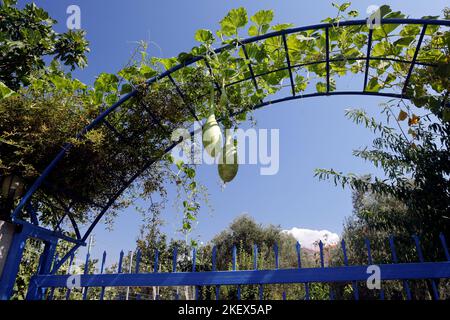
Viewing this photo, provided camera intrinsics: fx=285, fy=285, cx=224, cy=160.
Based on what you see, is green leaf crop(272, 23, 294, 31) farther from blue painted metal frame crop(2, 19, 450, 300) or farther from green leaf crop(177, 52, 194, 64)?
green leaf crop(177, 52, 194, 64)

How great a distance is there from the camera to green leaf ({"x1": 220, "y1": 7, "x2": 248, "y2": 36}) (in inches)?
65.6

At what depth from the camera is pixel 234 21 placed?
1.69 meters

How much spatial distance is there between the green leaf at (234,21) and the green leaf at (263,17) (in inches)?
2.5

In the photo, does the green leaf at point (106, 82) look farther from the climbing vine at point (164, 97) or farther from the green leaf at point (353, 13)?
the green leaf at point (353, 13)

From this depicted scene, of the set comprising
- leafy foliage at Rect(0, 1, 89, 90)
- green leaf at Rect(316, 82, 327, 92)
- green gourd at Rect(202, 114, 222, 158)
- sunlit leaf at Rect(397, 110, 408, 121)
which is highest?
leafy foliage at Rect(0, 1, 89, 90)

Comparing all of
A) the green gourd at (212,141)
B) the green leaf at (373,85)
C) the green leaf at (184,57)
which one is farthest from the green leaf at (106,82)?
the green leaf at (373,85)

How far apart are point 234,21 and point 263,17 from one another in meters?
0.17

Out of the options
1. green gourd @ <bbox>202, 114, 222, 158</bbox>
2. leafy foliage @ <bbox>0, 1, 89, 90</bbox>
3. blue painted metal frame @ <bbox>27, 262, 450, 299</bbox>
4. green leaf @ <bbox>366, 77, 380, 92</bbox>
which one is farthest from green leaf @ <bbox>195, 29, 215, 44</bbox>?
leafy foliage @ <bbox>0, 1, 89, 90</bbox>

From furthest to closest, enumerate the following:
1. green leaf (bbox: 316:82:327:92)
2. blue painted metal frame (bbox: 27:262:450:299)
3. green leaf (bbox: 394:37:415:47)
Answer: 1. green leaf (bbox: 316:82:327:92)
2. green leaf (bbox: 394:37:415:47)
3. blue painted metal frame (bbox: 27:262:450:299)

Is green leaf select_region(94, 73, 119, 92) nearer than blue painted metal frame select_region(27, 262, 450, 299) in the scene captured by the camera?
No

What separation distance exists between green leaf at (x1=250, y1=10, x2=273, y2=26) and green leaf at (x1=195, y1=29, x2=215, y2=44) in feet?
0.88
